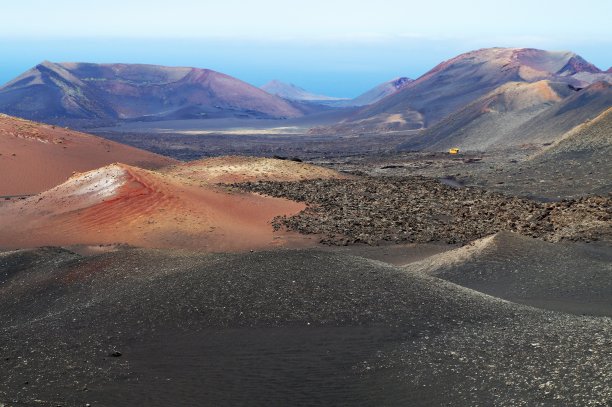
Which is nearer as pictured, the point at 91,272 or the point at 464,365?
the point at 464,365

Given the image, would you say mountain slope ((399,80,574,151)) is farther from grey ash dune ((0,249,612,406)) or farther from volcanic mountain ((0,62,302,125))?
volcanic mountain ((0,62,302,125))

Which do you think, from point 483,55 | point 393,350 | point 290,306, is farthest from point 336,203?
point 483,55

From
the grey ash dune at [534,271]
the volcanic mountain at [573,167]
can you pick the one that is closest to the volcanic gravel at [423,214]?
the grey ash dune at [534,271]

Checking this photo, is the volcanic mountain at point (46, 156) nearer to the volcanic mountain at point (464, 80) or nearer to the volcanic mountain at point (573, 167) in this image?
the volcanic mountain at point (573, 167)

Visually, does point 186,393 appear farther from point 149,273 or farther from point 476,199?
point 476,199

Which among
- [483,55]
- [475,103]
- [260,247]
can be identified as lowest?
[260,247]
